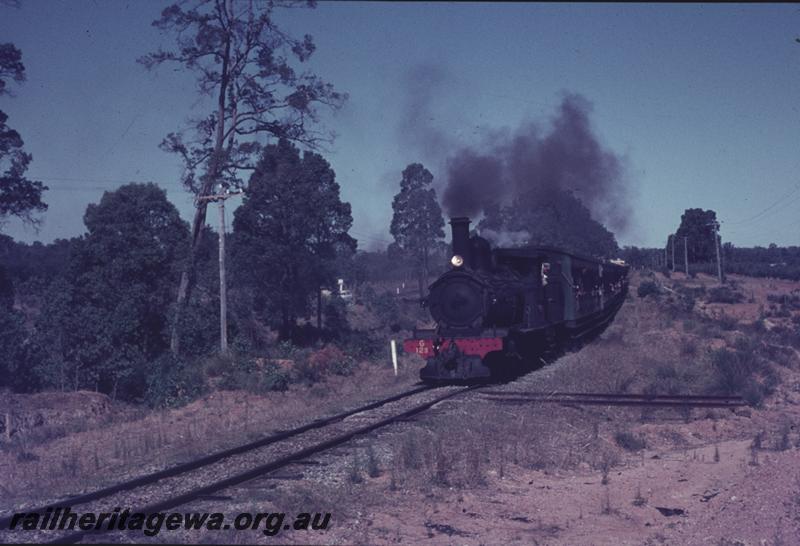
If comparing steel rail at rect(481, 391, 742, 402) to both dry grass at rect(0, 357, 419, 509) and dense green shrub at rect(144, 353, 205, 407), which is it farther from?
dense green shrub at rect(144, 353, 205, 407)

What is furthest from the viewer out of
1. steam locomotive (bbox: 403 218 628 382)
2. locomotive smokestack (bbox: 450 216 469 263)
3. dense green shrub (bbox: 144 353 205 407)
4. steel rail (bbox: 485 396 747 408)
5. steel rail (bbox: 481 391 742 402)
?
dense green shrub (bbox: 144 353 205 407)

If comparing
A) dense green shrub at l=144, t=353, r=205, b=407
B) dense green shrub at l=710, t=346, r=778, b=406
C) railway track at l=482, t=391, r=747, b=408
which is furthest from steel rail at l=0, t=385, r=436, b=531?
dense green shrub at l=710, t=346, r=778, b=406

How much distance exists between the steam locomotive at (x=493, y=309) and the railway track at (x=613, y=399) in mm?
1415

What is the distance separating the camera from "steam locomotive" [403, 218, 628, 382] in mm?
17312

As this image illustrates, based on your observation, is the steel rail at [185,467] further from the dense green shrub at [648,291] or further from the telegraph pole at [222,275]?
the dense green shrub at [648,291]

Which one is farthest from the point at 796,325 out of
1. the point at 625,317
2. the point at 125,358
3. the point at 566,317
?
the point at 125,358

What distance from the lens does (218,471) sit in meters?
9.94

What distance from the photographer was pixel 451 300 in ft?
58.5

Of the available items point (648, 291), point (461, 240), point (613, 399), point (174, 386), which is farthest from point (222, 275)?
point (648, 291)

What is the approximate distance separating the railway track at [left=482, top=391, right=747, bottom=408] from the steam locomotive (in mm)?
1415

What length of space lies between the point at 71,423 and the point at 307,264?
860 inches

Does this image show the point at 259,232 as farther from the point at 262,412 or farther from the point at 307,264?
the point at 262,412

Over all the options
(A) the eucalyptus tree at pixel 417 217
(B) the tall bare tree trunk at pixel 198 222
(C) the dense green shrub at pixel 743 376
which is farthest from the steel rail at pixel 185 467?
(A) the eucalyptus tree at pixel 417 217

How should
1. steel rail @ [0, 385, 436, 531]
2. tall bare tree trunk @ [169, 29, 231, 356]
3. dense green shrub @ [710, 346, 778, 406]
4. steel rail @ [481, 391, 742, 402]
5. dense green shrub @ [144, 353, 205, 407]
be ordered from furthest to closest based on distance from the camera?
tall bare tree trunk @ [169, 29, 231, 356]
dense green shrub @ [144, 353, 205, 407]
dense green shrub @ [710, 346, 778, 406]
steel rail @ [481, 391, 742, 402]
steel rail @ [0, 385, 436, 531]
